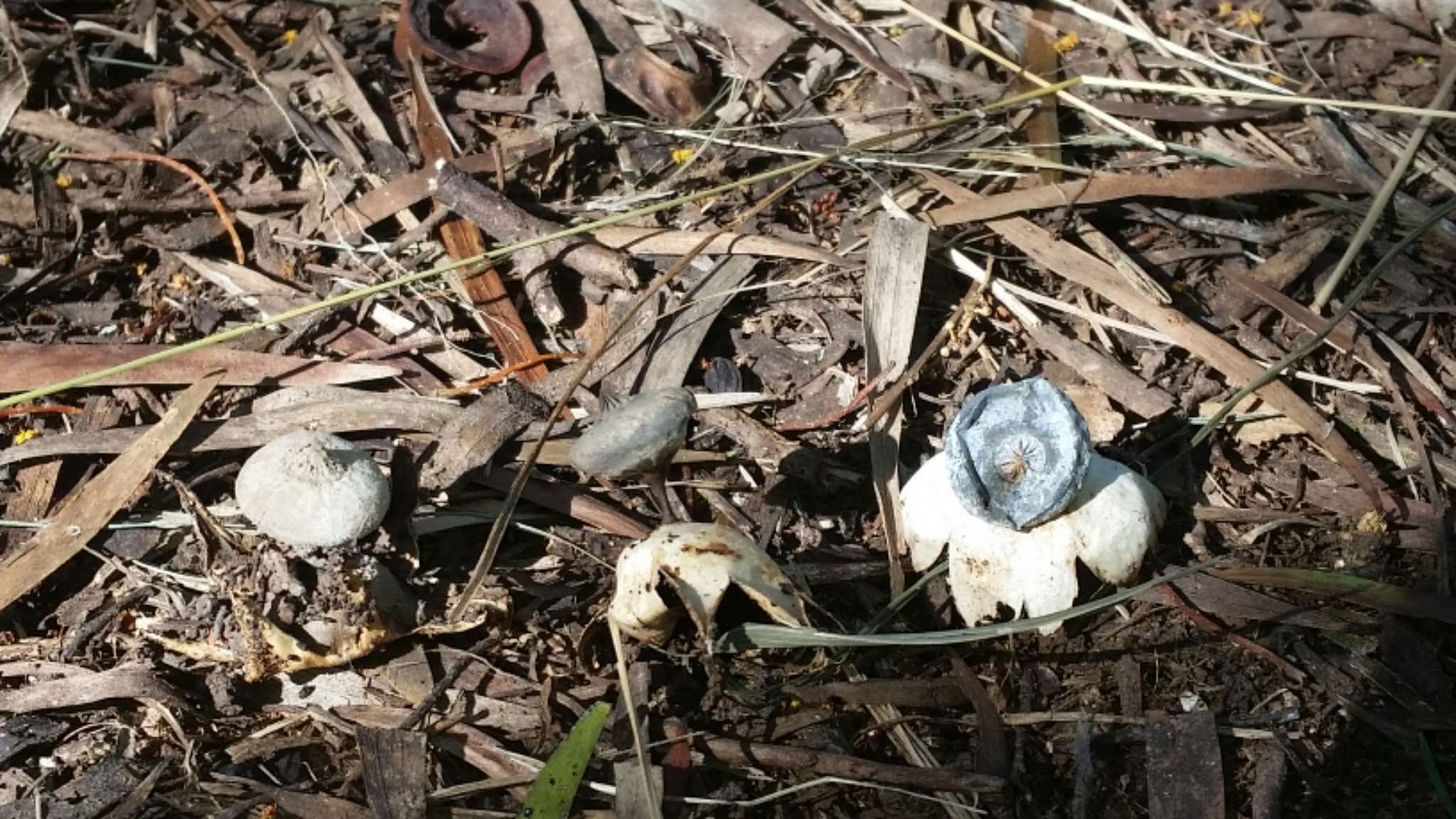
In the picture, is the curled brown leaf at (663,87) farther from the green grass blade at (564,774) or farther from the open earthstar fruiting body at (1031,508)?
the green grass blade at (564,774)

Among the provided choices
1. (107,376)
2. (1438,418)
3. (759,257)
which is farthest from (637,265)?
(1438,418)

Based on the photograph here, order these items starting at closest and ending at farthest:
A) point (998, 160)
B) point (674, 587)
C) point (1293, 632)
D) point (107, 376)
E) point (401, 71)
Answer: point (674, 587) → point (1293, 632) → point (107, 376) → point (998, 160) → point (401, 71)

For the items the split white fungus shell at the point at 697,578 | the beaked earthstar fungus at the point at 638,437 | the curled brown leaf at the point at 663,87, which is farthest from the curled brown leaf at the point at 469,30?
the split white fungus shell at the point at 697,578

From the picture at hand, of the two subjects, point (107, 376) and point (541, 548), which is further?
point (107, 376)

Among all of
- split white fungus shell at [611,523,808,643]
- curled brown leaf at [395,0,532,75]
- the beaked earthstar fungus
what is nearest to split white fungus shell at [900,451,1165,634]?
split white fungus shell at [611,523,808,643]

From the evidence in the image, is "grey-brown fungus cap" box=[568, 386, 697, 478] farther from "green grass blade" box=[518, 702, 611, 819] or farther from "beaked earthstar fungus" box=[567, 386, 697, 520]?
"green grass blade" box=[518, 702, 611, 819]

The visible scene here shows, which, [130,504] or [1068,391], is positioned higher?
[1068,391]

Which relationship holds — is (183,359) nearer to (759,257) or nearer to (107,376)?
(107,376)

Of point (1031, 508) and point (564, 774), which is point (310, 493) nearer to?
point (564, 774)

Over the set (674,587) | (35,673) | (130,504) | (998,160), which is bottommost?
(35,673)
